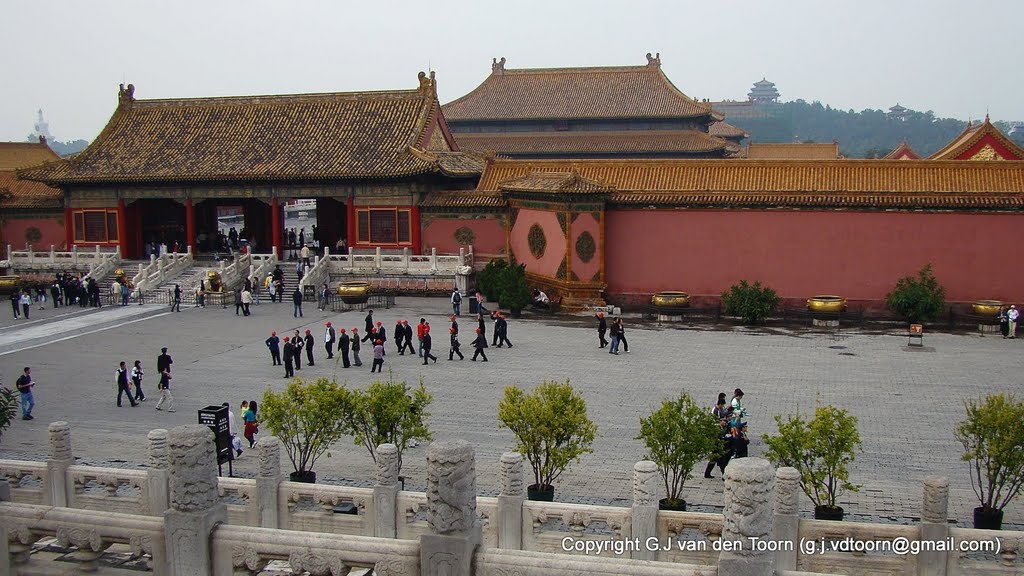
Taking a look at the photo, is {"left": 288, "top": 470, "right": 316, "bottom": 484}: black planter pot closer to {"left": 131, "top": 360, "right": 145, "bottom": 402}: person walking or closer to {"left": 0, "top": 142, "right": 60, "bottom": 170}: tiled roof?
{"left": 131, "top": 360, "right": 145, "bottom": 402}: person walking

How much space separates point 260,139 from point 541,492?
100 feet

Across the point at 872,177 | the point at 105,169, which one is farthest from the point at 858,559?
the point at 105,169

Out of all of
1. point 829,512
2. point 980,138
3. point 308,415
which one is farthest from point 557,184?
point 829,512

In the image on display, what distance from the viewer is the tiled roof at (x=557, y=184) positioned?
31578mm

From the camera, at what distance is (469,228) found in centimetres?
3666

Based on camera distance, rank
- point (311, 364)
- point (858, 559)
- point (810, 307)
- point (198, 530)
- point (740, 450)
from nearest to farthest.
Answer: point (198, 530)
point (858, 559)
point (740, 450)
point (311, 364)
point (810, 307)

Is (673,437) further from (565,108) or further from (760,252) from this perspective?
(565,108)

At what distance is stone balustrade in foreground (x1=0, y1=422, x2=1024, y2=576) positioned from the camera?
23.4 ft

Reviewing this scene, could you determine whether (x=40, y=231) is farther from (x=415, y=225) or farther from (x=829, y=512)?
(x=829, y=512)

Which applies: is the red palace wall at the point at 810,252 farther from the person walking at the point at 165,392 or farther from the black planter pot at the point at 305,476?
the black planter pot at the point at 305,476

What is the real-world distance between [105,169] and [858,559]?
36911mm

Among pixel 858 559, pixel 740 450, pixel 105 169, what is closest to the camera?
pixel 858 559

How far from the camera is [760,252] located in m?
31.2

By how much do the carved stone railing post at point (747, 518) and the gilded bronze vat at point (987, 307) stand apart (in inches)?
977
